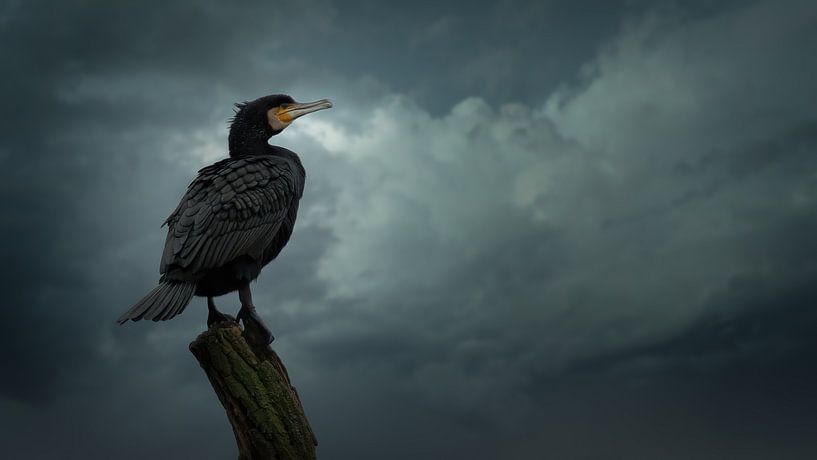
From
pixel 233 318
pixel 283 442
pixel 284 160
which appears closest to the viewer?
pixel 283 442

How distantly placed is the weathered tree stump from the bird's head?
8.28 feet

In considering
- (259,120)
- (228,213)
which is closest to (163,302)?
(228,213)

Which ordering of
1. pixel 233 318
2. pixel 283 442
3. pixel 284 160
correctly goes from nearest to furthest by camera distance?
1. pixel 283 442
2. pixel 233 318
3. pixel 284 160

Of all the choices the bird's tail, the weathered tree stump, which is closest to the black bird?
the bird's tail

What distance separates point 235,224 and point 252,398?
1.83 m

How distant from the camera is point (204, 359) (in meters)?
6.75

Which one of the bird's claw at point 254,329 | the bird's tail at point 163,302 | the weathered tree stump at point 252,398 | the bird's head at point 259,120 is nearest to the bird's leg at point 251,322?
the bird's claw at point 254,329

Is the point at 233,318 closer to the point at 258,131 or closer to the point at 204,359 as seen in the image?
the point at 204,359

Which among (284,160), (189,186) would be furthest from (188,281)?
(284,160)

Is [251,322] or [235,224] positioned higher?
[235,224]

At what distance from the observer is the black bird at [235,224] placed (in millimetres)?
6793

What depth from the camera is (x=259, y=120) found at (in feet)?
27.2

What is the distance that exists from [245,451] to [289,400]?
0.68 metres

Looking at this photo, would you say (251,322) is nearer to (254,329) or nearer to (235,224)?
(254,329)
